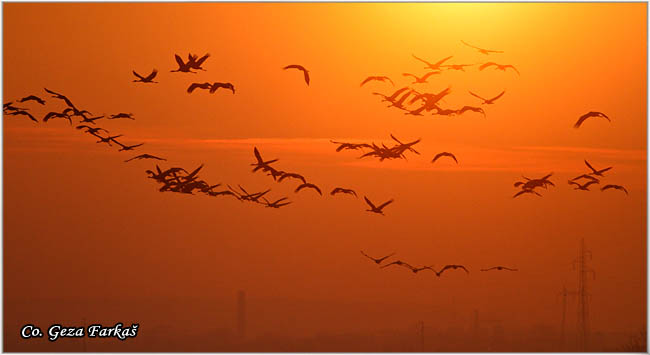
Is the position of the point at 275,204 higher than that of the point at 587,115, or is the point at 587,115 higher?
the point at 587,115

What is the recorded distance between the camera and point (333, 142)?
3.48 m

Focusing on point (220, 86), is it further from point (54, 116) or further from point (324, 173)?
point (54, 116)

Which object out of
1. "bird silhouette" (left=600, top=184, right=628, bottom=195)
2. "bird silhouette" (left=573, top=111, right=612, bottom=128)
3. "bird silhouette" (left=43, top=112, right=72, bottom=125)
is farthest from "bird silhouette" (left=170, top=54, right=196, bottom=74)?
"bird silhouette" (left=600, top=184, right=628, bottom=195)

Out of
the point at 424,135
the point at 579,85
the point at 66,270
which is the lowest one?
the point at 66,270

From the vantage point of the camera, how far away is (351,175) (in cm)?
349

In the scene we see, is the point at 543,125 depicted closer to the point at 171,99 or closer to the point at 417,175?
the point at 417,175

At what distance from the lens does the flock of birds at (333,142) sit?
3434mm

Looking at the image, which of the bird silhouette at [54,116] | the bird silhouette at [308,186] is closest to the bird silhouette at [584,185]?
the bird silhouette at [308,186]

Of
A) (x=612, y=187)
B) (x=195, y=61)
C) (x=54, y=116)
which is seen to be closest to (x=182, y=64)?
(x=195, y=61)

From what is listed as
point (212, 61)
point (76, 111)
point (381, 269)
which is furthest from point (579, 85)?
point (76, 111)

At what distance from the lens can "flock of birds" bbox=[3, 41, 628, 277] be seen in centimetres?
343

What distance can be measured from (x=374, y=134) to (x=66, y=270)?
1.51 meters

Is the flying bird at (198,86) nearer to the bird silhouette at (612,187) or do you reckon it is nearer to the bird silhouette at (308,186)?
the bird silhouette at (308,186)

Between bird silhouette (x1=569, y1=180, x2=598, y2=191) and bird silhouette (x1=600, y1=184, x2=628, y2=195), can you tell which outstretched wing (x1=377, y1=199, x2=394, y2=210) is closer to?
bird silhouette (x1=569, y1=180, x2=598, y2=191)
